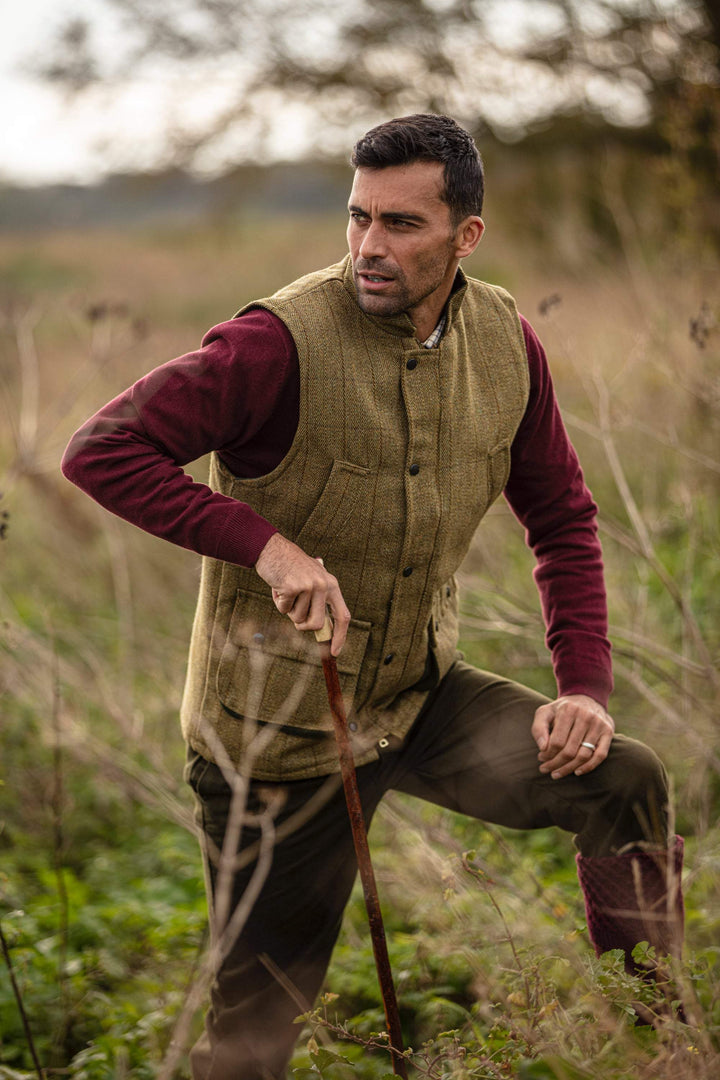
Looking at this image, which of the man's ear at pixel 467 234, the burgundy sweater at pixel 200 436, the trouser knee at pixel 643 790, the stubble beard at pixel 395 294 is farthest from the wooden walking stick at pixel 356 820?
the man's ear at pixel 467 234

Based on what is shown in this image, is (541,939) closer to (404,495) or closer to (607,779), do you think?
(607,779)

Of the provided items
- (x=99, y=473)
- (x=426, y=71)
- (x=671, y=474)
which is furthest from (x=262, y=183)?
(x=99, y=473)

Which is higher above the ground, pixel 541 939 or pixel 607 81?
pixel 607 81

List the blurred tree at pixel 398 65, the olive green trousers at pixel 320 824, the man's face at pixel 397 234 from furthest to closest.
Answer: the blurred tree at pixel 398 65, the olive green trousers at pixel 320 824, the man's face at pixel 397 234

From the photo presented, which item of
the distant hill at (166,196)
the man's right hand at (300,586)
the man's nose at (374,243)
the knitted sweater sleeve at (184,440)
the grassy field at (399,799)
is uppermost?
the distant hill at (166,196)

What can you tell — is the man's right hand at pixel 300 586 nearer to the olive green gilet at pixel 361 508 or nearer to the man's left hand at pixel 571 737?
the olive green gilet at pixel 361 508

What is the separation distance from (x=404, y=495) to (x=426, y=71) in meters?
9.33

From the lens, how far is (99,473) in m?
2.22

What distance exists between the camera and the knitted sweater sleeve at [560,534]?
9.10 ft

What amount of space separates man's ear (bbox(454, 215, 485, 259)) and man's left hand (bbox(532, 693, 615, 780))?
3.84 feet

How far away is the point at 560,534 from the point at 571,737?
0.64 meters

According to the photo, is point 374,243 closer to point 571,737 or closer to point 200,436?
point 200,436

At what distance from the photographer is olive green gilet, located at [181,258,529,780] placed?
2.42 metres

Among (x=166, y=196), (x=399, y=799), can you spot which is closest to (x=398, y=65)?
(x=166, y=196)
